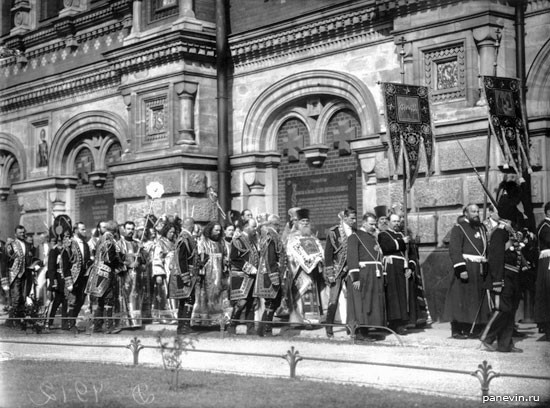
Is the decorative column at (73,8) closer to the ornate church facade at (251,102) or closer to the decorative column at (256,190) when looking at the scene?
the ornate church facade at (251,102)

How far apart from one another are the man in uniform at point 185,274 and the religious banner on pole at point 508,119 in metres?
5.30

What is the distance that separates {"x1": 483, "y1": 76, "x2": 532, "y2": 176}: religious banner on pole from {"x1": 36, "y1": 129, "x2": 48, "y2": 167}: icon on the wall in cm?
1515

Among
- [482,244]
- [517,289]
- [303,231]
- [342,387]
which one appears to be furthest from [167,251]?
[342,387]

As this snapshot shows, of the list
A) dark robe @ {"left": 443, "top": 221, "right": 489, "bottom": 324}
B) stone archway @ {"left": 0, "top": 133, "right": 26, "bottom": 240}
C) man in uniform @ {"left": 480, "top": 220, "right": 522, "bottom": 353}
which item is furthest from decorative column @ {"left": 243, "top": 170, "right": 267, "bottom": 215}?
man in uniform @ {"left": 480, "top": 220, "right": 522, "bottom": 353}

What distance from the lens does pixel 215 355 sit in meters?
13.2

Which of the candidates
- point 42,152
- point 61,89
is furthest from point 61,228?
point 42,152

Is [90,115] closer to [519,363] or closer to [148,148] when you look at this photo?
[148,148]

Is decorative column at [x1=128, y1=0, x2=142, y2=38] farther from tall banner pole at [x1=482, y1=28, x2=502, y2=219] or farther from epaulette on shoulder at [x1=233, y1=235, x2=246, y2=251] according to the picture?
tall banner pole at [x1=482, y1=28, x2=502, y2=219]

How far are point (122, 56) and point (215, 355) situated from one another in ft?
38.8

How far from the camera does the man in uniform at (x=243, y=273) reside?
16.6 metres

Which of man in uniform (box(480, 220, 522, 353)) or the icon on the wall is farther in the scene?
the icon on the wall

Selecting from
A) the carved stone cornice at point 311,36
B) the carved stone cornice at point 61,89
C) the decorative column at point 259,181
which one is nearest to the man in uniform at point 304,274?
the carved stone cornice at point 311,36

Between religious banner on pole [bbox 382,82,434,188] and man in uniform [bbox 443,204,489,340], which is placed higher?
religious banner on pole [bbox 382,82,434,188]

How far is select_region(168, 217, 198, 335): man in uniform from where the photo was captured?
16828mm
